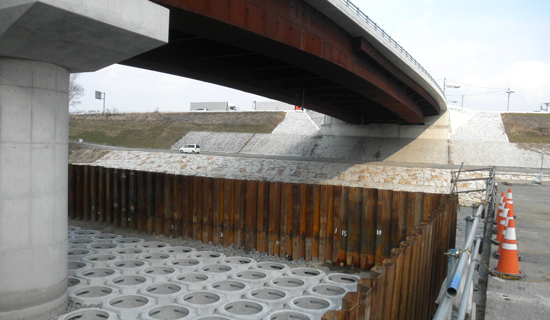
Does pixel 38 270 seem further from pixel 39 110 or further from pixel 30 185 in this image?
pixel 39 110

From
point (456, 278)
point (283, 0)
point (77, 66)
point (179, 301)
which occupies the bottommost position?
point (179, 301)

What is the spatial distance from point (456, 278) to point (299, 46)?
12093mm

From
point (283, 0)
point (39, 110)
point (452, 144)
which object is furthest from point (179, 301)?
point (452, 144)

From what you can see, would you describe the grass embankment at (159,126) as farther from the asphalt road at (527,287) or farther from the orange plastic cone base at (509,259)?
the orange plastic cone base at (509,259)

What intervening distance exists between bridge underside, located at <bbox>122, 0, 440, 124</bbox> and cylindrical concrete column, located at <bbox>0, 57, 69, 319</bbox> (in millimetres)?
3761

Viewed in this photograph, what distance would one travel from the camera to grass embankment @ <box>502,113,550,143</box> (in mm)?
45750

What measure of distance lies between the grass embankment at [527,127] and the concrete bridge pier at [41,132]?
4759 cm

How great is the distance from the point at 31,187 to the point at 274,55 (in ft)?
35.0

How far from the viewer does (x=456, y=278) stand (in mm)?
3764

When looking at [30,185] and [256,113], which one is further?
[256,113]

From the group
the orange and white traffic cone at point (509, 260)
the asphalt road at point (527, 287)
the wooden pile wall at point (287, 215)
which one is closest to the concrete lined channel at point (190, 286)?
the wooden pile wall at point (287, 215)

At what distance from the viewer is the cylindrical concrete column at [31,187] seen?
21.0 feet

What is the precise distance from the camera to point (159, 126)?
64.0 metres

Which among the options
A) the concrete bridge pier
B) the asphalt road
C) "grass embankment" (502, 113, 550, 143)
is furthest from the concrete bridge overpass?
"grass embankment" (502, 113, 550, 143)
